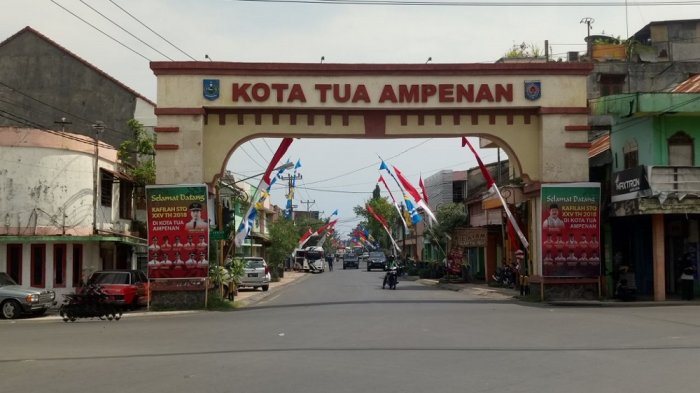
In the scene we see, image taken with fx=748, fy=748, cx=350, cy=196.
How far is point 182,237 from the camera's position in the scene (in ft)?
83.7

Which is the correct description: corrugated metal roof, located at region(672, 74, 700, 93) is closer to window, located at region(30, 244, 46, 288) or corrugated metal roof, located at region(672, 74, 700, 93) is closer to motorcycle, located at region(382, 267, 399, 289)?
motorcycle, located at region(382, 267, 399, 289)

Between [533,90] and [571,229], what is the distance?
5.10 m

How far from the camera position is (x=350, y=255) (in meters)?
100

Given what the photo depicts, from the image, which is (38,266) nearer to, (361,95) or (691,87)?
(361,95)

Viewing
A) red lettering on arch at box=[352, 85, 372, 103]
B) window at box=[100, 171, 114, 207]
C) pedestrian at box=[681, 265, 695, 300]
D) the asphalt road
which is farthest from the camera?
window at box=[100, 171, 114, 207]

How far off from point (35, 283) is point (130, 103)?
44.0 ft

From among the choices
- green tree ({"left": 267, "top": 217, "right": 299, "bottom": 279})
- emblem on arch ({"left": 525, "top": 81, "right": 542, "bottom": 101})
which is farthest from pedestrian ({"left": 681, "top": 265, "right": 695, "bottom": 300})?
green tree ({"left": 267, "top": 217, "right": 299, "bottom": 279})

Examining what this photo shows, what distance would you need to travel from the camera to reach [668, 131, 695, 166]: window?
87.6ft

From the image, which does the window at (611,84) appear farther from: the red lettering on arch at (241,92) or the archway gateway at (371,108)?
the red lettering on arch at (241,92)

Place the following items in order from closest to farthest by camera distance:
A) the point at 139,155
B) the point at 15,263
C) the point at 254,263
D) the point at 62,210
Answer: the point at 15,263
the point at 62,210
the point at 139,155
the point at 254,263

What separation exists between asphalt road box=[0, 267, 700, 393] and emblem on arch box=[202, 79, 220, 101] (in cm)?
884

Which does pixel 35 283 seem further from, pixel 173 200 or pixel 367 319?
pixel 367 319

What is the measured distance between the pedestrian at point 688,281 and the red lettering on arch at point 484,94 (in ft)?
29.6

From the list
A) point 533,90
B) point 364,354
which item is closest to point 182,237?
point 533,90
